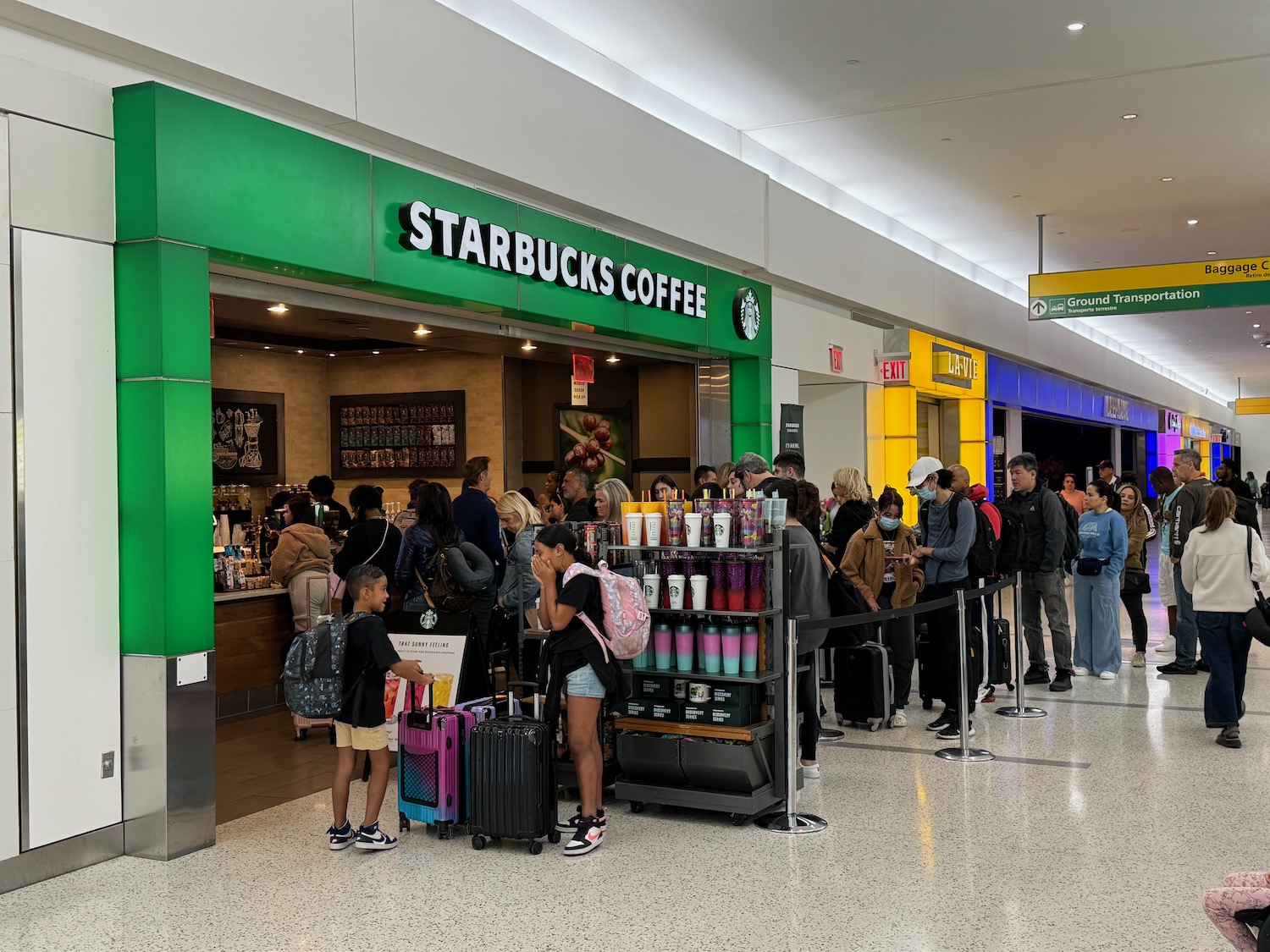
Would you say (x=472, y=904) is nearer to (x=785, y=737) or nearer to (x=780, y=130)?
(x=785, y=737)

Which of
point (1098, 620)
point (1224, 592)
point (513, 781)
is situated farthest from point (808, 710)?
point (1098, 620)

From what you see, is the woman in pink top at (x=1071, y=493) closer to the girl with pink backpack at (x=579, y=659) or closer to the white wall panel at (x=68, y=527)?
the girl with pink backpack at (x=579, y=659)

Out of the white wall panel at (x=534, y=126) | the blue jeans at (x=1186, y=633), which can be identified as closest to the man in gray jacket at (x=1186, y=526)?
the blue jeans at (x=1186, y=633)

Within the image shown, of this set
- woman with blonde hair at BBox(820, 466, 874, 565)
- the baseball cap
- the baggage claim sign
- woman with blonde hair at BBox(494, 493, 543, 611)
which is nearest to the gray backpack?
woman with blonde hair at BBox(494, 493, 543, 611)

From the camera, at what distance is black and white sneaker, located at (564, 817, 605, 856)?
479 centimetres

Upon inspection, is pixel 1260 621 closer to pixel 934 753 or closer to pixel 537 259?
pixel 934 753

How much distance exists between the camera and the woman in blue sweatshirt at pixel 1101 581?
8.76m

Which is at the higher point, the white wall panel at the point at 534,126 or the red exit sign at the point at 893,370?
the white wall panel at the point at 534,126

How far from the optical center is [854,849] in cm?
483

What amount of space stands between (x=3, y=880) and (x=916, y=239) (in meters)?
12.5

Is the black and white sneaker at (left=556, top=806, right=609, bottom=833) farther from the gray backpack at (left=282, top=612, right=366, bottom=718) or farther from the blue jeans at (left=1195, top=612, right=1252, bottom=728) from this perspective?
the blue jeans at (left=1195, top=612, right=1252, bottom=728)

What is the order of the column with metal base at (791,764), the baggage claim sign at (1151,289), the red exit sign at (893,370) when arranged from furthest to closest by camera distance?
the red exit sign at (893,370) < the baggage claim sign at (1151,289) < the column with metal base at (791,764)

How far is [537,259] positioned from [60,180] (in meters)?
3.26

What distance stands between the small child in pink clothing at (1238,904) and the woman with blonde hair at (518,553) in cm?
417
